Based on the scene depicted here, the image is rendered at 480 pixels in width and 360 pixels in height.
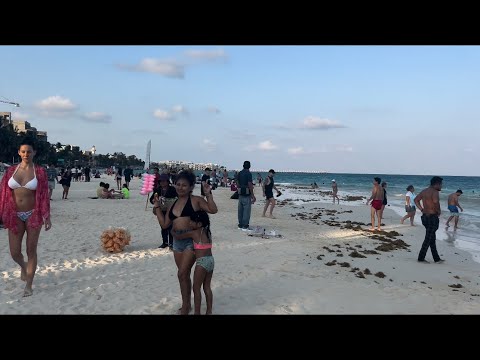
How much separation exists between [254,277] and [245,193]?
499 cm

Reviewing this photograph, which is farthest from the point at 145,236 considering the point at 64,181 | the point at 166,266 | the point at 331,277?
the point at 64,181

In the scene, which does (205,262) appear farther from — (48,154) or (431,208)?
(48,154)

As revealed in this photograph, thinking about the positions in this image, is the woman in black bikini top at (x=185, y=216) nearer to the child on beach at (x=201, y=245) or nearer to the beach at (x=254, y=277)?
the child on beach at (x=201, y=245)

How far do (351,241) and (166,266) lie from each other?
20.8 feet

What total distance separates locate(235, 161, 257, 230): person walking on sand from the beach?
0.70 meters

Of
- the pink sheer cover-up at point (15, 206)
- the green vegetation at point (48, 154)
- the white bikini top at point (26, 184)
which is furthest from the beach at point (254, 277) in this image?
the green vegetation at point (48, 154)

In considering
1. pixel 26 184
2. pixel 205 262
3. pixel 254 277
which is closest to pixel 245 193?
pixel 254 277

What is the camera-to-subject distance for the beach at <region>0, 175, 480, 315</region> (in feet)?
15.9

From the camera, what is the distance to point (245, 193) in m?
11.1

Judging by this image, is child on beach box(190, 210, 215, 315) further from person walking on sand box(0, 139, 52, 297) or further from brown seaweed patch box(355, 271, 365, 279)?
brown seaweed patch box(355, 271, 365, 279)

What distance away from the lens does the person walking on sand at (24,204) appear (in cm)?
480

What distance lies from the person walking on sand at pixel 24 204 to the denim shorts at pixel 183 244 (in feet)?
7.11

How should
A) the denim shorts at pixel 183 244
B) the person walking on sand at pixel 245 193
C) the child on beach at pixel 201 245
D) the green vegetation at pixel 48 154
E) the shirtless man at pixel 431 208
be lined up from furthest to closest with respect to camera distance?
the green vegetation at pixel 48 154 < the person walking on sand at pixel 245 193 < the shirtless man at pixel 431 208 < the denim shorts at pixel 183 244 < the child on beach at pixel 201 245

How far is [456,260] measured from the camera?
9195 mm
